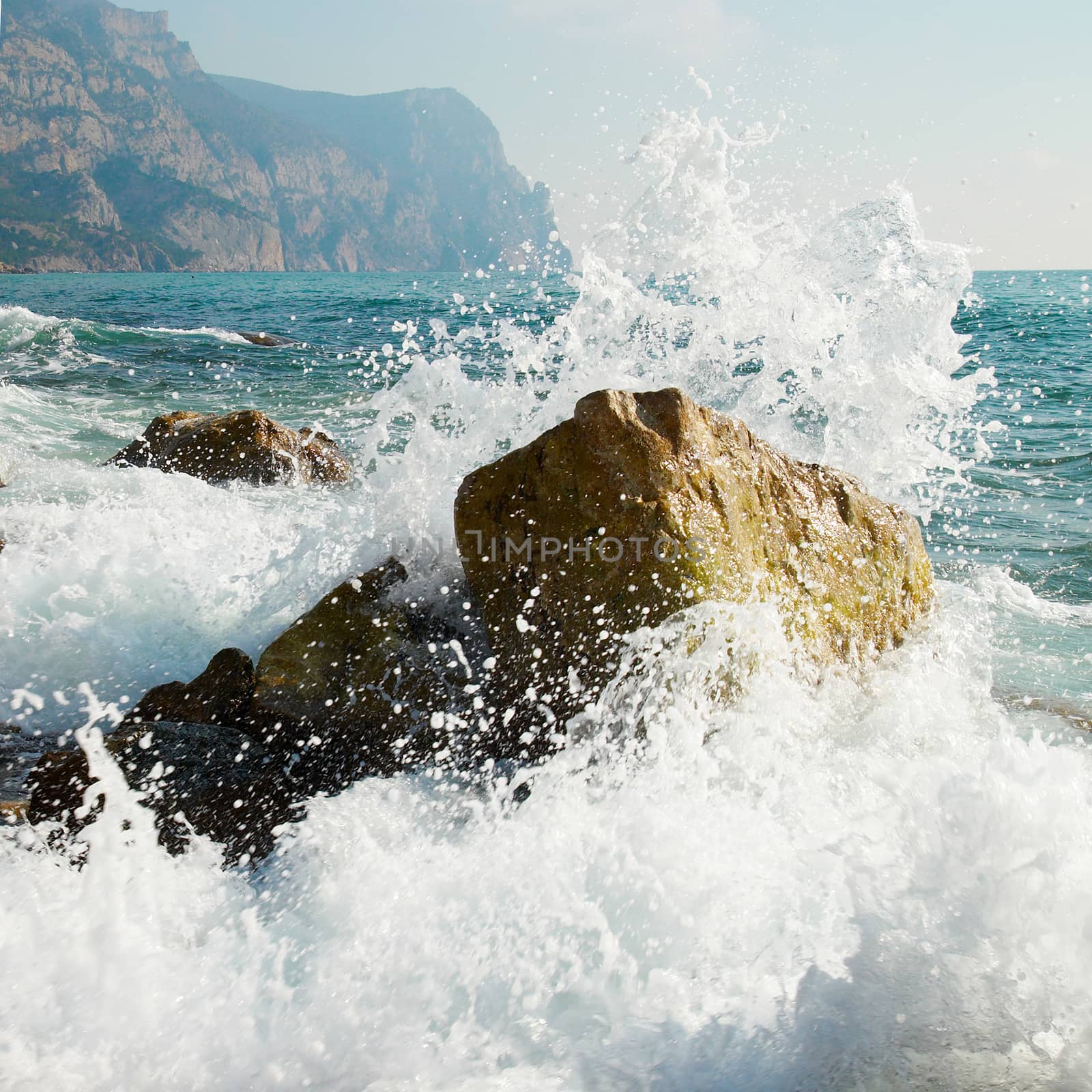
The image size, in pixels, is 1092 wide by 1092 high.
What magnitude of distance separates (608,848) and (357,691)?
1308 millimetres

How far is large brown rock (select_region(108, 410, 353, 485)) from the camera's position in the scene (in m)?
7.11

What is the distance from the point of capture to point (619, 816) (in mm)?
2668

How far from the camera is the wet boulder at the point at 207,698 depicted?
3412 mm

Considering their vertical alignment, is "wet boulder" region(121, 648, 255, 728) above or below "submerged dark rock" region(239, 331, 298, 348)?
below

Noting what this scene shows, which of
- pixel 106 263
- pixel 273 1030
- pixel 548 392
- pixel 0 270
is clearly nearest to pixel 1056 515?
pixel 548 392

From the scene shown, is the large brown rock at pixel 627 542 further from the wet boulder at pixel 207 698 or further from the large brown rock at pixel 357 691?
the wet boulder at pixel 207 698

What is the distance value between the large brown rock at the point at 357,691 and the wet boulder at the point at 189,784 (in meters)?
0.16

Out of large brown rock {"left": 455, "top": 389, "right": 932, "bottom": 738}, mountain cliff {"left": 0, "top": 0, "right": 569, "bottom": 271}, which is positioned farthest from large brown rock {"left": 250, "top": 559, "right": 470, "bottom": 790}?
mountain cliff {"left": 0, "top": 0, "right": 569, "bottom": 271}

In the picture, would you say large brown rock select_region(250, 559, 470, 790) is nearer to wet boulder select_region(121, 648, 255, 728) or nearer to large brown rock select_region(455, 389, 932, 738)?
wet boulder select_region(121, 648, 255, 728)

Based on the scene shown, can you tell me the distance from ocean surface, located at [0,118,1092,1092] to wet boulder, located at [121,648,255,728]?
24 centimetres

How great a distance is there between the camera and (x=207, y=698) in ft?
11.4

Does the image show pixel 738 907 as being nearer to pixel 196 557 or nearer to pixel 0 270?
pixel 196 557

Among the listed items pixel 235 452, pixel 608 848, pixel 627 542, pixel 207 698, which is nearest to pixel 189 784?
pixel 207 698

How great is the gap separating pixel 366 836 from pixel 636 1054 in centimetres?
112
